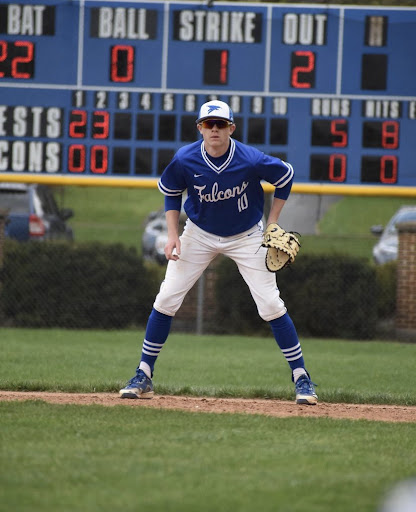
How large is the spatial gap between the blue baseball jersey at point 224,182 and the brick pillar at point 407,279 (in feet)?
23.4

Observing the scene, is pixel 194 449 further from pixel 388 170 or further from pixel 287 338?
pixel 388 170

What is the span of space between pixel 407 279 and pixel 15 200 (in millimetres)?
6873

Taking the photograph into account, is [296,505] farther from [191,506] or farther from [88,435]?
[88,435]

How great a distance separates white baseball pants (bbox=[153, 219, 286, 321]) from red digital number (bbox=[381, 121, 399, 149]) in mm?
6754

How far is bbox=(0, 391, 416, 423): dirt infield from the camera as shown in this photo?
239 inches

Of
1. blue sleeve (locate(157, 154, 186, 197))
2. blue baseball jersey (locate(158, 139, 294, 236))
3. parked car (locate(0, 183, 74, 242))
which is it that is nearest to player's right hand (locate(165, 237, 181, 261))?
blue baseball jersey (locate(158, 139, 294, 236))

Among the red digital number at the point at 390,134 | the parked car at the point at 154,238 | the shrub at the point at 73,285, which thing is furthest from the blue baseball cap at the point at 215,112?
the parked car at the point at 154,238

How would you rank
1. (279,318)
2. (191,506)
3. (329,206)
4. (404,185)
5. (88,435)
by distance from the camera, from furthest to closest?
1. (329,206)
2. (404,185)
3. (279,318)
4. (88,435)
5. (191,506)

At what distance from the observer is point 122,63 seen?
12820 millimetres

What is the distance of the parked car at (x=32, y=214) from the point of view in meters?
15.7

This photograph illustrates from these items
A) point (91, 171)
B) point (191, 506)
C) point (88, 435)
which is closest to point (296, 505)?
point (191, 506)

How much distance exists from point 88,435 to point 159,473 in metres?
0.94

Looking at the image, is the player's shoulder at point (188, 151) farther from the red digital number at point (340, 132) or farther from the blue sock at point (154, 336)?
the red digital number at point (340, 132)

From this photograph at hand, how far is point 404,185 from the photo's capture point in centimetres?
1282
